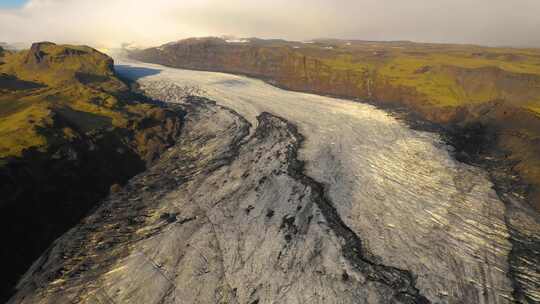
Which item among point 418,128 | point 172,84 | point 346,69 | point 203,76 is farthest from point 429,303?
point 203,76

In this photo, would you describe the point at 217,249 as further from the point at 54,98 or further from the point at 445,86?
the point at 445,86

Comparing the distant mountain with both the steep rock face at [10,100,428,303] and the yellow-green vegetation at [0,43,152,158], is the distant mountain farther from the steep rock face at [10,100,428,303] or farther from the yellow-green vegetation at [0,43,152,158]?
the yellow-green vegetation at [0,43,152,158]

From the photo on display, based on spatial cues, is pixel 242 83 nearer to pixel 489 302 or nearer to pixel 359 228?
pixel 359 228

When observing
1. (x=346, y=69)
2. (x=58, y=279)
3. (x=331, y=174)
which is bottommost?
(x=58, y=279)

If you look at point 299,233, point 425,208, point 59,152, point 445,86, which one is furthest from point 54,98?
point 445,86

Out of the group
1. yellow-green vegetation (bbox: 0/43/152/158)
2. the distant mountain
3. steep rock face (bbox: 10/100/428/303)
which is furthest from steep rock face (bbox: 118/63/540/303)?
yellow-green vegetation (bbox: 0/43/152/158)

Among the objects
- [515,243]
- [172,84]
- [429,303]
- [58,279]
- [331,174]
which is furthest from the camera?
[172,84]
